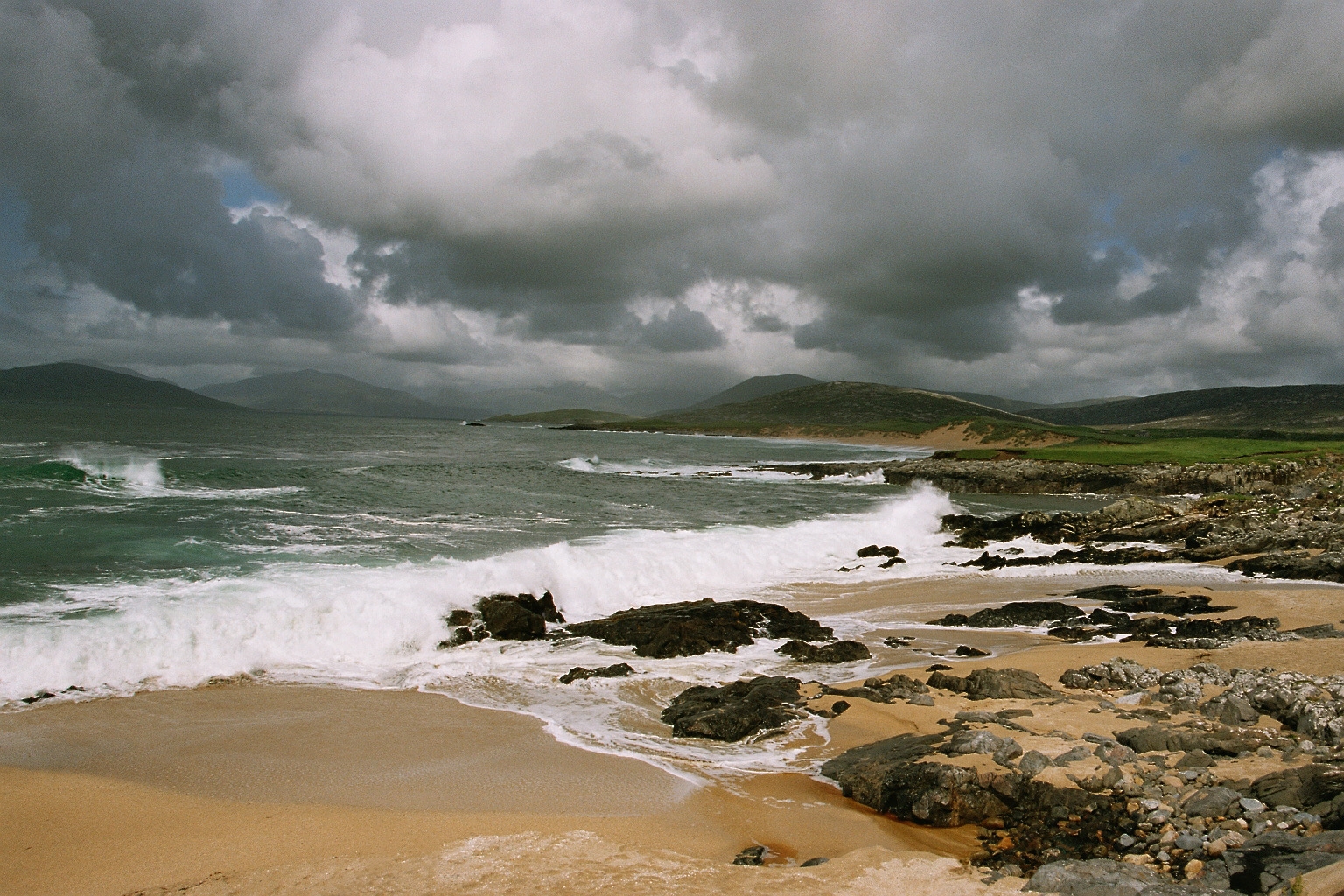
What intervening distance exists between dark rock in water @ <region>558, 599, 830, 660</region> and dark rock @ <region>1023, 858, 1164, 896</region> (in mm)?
8277

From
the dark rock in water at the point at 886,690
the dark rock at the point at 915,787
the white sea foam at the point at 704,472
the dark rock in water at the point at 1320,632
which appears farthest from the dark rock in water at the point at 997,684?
the white sea foam at the point at 704,472

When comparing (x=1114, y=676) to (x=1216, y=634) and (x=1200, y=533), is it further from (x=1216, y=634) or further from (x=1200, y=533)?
(x=1200, y=533)

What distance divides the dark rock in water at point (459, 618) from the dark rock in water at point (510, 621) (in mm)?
261

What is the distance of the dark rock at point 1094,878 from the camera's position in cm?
491

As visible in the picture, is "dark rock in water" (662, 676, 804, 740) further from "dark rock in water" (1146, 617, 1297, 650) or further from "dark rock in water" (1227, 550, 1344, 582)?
"dark rock in water" (1227, 550, 1344, 582)

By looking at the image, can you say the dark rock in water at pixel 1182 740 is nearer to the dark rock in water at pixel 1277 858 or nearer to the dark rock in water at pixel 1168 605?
the dark rock in water at pixel 1277 858

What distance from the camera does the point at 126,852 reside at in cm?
621

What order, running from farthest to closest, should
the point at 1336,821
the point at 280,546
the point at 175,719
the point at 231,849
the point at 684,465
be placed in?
the point at 684,465, the point at 280,546, the point at 175,719, the point at 231,849, the point at 1336,821

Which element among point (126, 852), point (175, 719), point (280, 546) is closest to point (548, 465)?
point (280, 546)

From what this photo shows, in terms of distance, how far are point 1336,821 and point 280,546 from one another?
22.2m

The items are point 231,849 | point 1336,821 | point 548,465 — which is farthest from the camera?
point 548,465

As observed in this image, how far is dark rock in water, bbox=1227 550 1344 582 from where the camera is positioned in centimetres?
1833

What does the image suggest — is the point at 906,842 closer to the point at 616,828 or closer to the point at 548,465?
the point at 616,828

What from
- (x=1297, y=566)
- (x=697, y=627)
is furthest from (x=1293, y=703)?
(x=1297, y=566)
